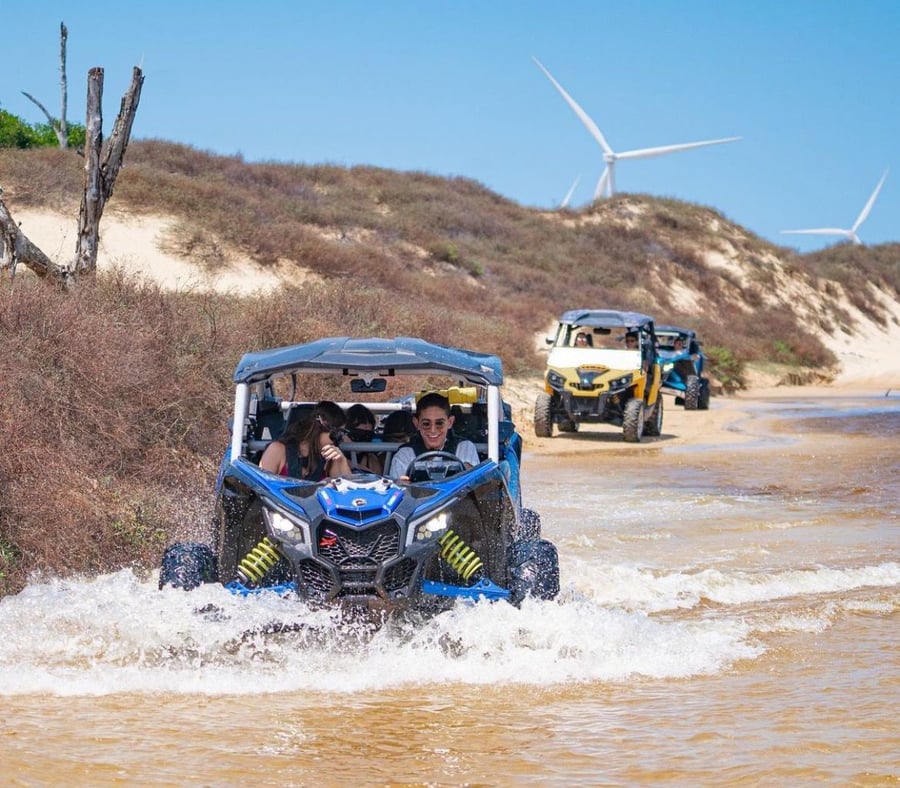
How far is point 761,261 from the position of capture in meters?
55.7

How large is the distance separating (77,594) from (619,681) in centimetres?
300

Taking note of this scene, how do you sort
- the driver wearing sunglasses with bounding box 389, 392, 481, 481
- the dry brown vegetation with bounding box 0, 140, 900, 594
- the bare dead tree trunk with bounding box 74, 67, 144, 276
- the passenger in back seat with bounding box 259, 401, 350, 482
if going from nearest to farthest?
the passenger in back seat with bounding box 259, 401, 350, 482 → the driver wearing sunglasses with bounding box 389, 392, 481, 481 → the dry brown vegetation with bounding box 0, 140, 900, 594 → the bare dead tree trunk with bounding box 74, 67, 144, 276

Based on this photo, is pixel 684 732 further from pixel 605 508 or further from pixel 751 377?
pixel 751 377

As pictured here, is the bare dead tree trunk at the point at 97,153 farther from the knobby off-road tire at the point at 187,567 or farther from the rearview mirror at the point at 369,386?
the knobby off-road tire at the point at 187,567

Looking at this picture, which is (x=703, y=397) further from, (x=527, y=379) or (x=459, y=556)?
(x=459, y=556)

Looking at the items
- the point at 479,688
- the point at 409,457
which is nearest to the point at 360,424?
the point at 409,457

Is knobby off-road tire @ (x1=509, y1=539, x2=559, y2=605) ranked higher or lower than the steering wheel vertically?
lower

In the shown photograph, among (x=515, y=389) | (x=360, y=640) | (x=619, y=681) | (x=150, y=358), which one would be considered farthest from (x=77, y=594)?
(x=515, y=389)

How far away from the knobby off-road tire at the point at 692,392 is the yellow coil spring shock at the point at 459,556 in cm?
1991

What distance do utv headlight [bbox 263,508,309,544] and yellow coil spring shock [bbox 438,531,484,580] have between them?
2.29 feet

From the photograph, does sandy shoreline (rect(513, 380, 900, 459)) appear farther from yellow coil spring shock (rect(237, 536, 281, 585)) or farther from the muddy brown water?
yellow coil spring shock (rect(237, 536, 281, 585))

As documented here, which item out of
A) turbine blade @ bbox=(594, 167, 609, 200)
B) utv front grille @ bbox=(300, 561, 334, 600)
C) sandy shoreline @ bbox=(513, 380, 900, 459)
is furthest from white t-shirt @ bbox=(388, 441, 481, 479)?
turbine blade @ bbox=(594, 167, 609, 200)

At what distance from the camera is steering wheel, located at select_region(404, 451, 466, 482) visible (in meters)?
7.57

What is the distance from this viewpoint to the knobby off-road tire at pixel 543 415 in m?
20.1
